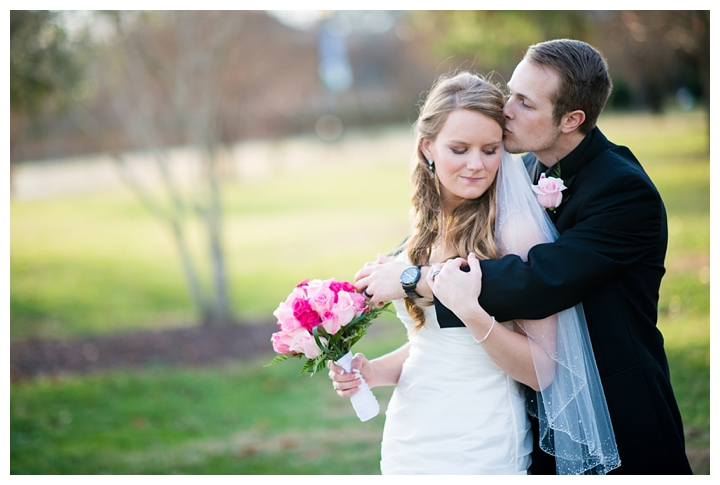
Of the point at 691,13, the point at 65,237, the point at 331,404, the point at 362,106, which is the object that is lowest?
the point at 331,404

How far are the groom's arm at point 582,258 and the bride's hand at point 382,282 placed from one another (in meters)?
0.22

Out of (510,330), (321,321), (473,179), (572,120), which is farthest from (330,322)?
(572,120)

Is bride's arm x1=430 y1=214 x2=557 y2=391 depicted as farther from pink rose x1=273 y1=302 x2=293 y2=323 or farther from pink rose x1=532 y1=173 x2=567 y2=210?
pink rose x1=273 y1=302 x2=293 y2=323

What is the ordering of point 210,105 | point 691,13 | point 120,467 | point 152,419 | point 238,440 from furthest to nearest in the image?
point 691,13, point 210,105, point 152,419, point 238,440, point 120,467

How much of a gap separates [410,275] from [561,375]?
75cm

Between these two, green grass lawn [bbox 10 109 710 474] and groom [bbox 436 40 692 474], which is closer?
groom [bbox 436 40 692 474]

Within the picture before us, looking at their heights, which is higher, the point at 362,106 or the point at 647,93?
the point at 362,106

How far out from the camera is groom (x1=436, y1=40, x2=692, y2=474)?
2.61 m

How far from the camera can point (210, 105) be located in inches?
379

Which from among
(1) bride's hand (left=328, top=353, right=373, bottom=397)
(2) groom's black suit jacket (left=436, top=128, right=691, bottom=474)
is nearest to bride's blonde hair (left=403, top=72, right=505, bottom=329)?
(2) groom's black suit jacket (left=436, top=128, right=691, bottom=474)

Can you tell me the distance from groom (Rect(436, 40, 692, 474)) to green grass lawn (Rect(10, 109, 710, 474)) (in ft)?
6.60

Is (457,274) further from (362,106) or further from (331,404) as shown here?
(362,106)

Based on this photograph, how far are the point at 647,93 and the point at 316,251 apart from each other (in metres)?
31.5
